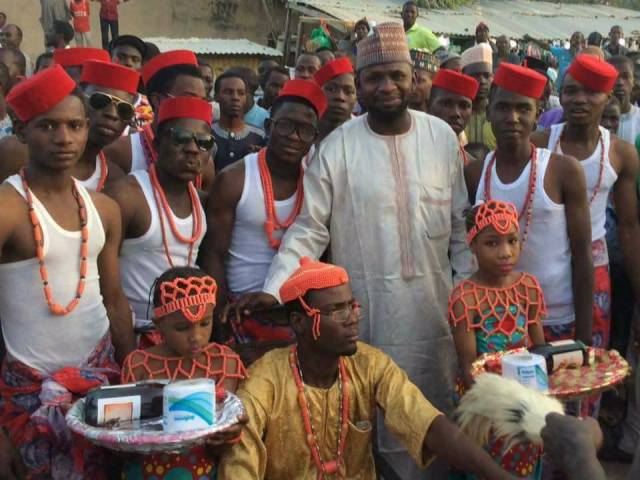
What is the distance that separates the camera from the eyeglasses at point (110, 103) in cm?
414

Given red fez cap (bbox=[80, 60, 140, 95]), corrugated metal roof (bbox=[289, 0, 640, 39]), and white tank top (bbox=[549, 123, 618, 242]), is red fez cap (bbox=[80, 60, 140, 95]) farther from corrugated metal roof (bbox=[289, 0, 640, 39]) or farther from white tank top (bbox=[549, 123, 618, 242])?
corrugated metal roof (bbox=[289, 0, 640, 39])

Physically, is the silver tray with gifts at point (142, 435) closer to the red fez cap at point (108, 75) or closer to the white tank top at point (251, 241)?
the white tank top at point (251, 241)

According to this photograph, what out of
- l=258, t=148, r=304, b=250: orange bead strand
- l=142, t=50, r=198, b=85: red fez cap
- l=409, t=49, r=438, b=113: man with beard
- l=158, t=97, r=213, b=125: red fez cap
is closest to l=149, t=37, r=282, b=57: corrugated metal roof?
l=409, t=49, r=438, b=113: man with beard

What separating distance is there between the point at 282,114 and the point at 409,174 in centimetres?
69

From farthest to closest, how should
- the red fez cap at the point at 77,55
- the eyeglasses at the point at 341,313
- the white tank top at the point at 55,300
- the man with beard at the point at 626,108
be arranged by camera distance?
the man with beard at the point at 626,108, the red fez cap at the point at 77,55, the eyeglasses at the point at 341,313, the white tank top at the point at 55,300

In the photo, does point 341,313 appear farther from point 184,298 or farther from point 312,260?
point 184,298

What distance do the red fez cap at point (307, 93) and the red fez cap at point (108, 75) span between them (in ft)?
2.68

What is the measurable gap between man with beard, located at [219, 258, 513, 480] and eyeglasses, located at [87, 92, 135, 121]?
136cm

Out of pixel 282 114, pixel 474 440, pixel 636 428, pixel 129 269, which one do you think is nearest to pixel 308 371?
pixel 474 440

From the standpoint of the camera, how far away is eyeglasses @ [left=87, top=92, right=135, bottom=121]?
4145 millimetres

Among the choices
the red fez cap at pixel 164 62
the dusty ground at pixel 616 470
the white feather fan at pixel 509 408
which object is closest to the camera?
the white feather fan at pixel 509 408

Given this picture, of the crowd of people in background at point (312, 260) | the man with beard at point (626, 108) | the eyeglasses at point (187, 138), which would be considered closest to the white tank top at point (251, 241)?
the crowd of people in background at point (312, 260)

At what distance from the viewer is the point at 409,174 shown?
160 inches

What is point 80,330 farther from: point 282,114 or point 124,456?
point 282,114
